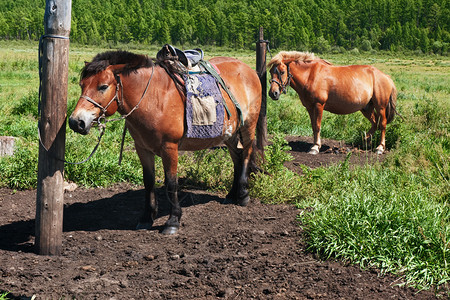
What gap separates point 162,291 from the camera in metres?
3.89

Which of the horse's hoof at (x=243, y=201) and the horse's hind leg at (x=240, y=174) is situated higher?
the horse's hind leg at (x=240, y=174)

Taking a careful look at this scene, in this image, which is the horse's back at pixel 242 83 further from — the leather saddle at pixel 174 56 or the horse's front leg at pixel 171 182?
the horse's front leg at pixel 171 182

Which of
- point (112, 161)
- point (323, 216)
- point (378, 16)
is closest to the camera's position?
point (323, 216)

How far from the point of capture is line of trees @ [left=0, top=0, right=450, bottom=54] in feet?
379

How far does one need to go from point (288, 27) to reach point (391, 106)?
11813 cm

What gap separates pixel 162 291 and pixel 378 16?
14867 cm

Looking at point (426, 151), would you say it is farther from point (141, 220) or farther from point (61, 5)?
point (61, 5)

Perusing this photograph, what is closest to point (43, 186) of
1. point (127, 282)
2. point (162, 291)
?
point (127, 282)

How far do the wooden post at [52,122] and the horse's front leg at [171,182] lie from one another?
3.80 ft

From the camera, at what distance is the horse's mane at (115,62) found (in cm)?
477

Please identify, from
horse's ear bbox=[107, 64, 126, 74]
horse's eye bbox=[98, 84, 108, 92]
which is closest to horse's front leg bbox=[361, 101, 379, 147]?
horse's ear bbox=[107, 64, 126, 74]

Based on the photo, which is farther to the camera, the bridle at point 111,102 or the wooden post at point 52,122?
the bridle at point 111,102

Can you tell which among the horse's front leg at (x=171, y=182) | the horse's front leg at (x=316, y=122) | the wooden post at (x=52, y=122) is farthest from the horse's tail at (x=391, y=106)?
the wooden post at (x=52, y=122)

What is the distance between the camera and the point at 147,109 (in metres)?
5.15
